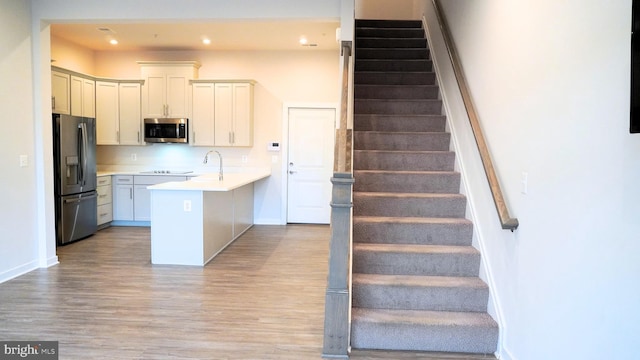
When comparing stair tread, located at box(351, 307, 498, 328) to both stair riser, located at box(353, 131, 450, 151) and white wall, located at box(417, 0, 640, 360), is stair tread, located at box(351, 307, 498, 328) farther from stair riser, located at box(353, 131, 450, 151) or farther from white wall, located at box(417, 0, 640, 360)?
stair riser, located at box(353, 131, 450, 151)

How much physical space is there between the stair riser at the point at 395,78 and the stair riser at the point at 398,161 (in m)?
1.33

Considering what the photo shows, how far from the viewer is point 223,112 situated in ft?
22.2

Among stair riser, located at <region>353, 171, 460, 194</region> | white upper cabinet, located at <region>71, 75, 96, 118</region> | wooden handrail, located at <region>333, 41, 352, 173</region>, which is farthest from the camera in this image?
white upper cabinet, located at <region>71, 75, 96, 118</region>

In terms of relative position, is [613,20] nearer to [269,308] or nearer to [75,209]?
[269,308]

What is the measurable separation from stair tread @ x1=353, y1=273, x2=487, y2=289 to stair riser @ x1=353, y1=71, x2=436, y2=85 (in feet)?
8.55

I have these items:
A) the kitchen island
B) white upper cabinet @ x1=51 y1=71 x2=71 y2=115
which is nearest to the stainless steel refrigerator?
white upper cabinet @ x1=51 y1=71 x2=71 y2=115

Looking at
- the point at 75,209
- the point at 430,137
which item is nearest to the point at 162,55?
the point at 75,209

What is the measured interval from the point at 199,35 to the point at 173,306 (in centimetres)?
415

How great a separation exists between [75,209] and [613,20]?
6.06 m

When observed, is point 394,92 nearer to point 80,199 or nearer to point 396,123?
point 396,123

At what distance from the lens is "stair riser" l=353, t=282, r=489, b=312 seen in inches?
113

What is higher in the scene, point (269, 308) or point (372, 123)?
point (372, 123)

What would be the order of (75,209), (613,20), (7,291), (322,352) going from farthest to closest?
1. (75,209)
2. (7,291)
3. (322,352)
4. (613,20)

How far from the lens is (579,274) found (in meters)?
1.85
